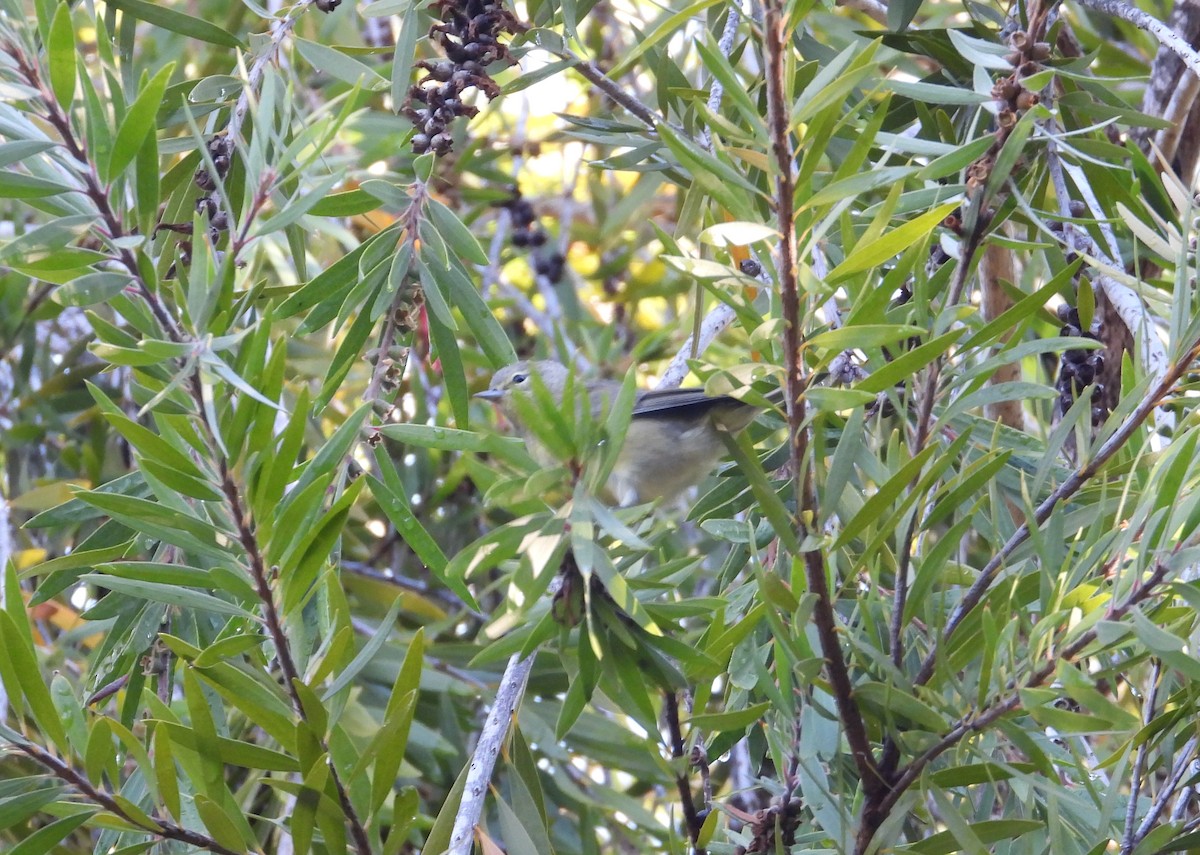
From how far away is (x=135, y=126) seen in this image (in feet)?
4.06

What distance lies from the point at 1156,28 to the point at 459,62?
Answer: 1.04 m

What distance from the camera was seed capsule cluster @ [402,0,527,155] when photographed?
5.75 feet

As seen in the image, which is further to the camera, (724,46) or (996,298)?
(996,298)

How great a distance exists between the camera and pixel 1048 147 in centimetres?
174

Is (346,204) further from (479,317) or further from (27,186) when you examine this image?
(27,186)

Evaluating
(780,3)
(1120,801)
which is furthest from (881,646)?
(780,3)

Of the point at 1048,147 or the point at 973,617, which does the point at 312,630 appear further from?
the point at 1048,147

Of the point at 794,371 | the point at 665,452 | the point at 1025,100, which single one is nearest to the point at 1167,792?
the point at 794,371

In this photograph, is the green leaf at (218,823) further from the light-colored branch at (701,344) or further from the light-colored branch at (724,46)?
the light-colored branch at (724,46)

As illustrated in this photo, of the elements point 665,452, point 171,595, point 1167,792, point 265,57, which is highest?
point 265,57

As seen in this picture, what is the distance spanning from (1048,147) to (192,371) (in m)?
1.24

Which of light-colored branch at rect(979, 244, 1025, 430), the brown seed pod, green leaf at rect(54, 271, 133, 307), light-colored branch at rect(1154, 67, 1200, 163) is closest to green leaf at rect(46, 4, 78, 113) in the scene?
green leaf at rect(54, 271, 133, 307)

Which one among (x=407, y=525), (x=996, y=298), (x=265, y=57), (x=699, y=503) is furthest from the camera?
(x=996, y=298)

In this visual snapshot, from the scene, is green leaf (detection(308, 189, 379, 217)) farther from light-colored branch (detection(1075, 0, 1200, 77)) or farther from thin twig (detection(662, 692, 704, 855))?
light-colored branch (detection(1075, 0, 1200, 77))
